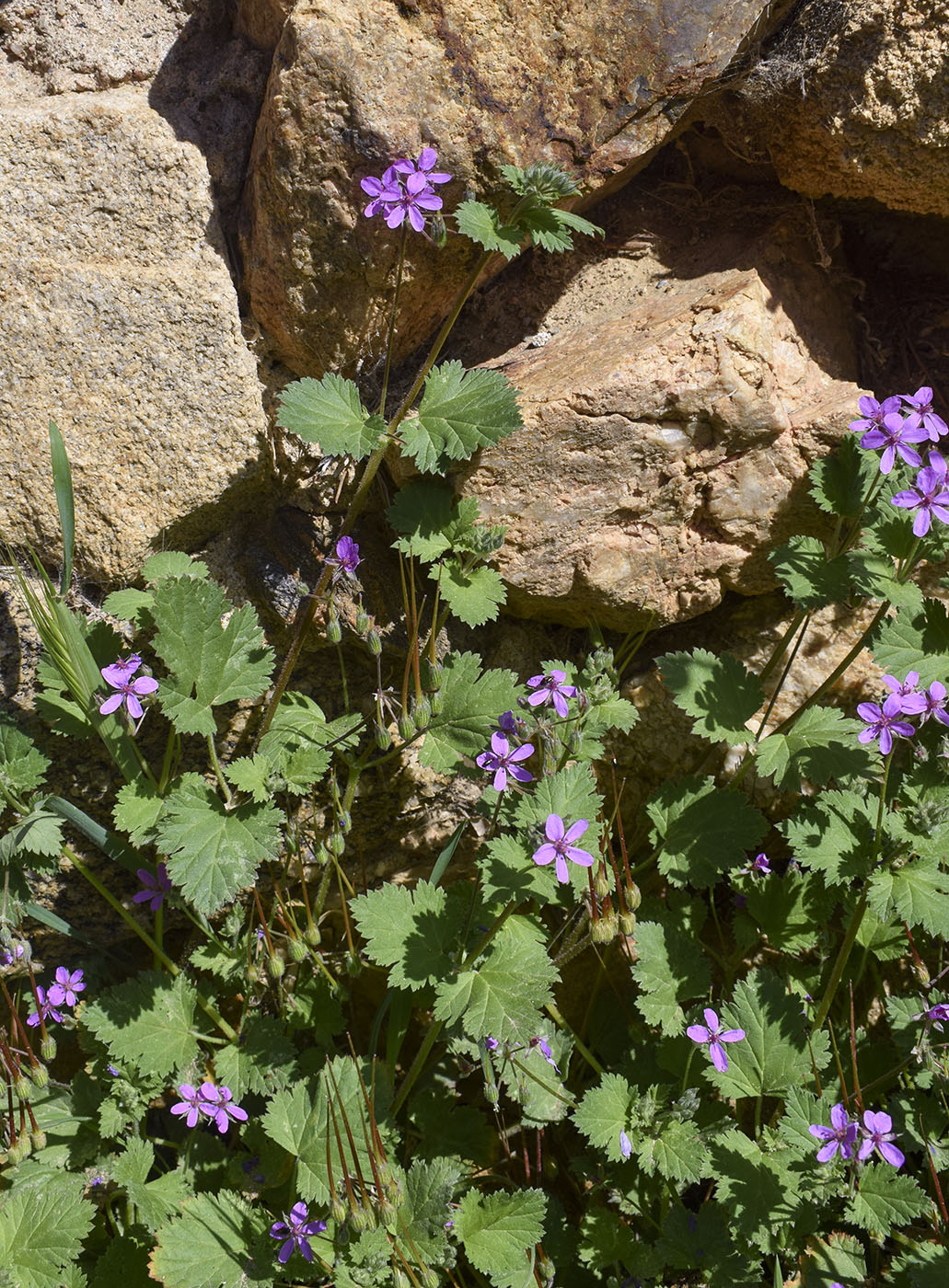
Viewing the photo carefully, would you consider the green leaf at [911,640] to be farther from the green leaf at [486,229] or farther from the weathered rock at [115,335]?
the weathered rock at [115,335]

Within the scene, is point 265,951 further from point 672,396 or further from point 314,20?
point 314,20

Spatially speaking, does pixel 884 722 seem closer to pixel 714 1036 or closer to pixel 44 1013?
pixel 714 1036

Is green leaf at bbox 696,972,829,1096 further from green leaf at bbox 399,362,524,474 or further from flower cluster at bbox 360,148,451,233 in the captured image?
flower cluster at bbox 360,148,451,233

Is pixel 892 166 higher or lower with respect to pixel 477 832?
higher

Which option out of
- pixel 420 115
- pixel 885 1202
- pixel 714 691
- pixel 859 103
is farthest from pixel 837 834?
pixel 420 115

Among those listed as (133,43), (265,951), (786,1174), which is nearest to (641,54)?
(133,43)

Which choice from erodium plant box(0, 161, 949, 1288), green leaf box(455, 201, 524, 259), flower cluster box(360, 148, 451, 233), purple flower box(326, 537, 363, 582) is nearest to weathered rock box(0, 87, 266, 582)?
erodium plant box(0, 161, 949, 1288)

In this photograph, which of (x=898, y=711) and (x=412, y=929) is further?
(x=412, y=929)
